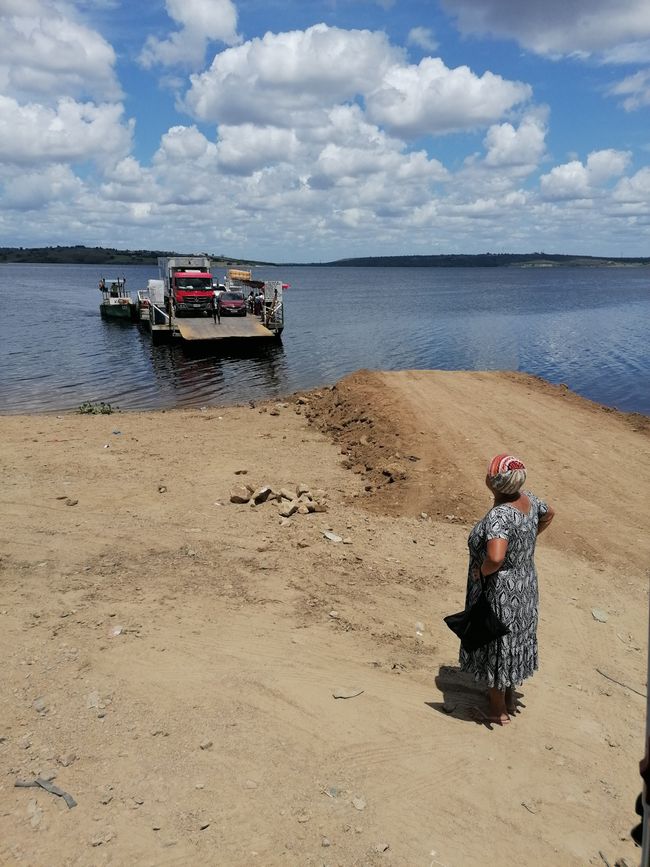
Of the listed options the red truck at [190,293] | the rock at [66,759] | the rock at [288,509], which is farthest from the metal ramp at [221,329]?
the rock at [66,759]

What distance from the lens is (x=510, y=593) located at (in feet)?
14.0

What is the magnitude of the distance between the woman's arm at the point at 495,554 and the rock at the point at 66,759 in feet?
9.22

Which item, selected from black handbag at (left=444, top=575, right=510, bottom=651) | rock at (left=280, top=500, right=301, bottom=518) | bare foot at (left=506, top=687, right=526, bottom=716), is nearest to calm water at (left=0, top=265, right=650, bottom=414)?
rock at (left=280, top=500, right=301, bottom=518)

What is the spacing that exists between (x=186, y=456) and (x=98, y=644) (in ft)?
20.4

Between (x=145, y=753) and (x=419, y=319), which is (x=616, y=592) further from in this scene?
(x=419, y=319)

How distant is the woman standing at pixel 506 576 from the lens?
409 cm

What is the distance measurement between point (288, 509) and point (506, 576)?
411 centimetres

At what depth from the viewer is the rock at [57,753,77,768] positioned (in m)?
3.88

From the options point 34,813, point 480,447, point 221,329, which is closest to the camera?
point 34,813

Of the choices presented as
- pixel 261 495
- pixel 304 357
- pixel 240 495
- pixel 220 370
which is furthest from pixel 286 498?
pixel 304 357

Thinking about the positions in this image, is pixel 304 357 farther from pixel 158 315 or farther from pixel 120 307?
pixel 120 307

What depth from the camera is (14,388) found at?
24125 mm

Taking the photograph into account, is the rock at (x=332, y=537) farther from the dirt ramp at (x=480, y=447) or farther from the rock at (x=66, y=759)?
the rock at (x=66, y=759)

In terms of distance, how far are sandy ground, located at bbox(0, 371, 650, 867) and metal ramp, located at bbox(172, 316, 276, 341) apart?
20.2 meters
